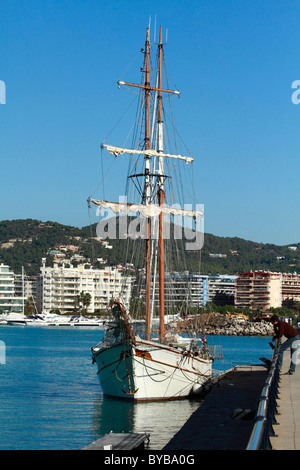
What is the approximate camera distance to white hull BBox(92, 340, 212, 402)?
32.9m

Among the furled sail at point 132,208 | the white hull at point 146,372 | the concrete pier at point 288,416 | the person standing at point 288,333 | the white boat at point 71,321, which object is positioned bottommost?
the white boat at point 71,321

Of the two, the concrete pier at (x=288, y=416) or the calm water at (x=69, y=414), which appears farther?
the calm water at (x=69, y=414)

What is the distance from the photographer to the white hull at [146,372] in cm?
3294

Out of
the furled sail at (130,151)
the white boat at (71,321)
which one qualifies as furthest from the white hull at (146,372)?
the white boat at (71,321)

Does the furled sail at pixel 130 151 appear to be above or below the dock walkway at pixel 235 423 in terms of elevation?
above

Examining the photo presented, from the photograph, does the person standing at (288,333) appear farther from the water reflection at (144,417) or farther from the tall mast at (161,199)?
the tall mast at (161,199)

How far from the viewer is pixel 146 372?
33031mm

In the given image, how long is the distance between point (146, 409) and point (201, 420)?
14368mm

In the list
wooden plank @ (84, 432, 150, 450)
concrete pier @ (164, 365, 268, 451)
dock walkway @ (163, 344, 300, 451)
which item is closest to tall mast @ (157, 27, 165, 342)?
concrete pier @ (164, 365, 268, 451)

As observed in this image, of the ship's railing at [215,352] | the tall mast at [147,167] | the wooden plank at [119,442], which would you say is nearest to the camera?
the wooden plank at [119,442]

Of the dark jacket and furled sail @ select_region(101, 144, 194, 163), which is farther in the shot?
furled sail @ select_region(101, 144, 194, 163)

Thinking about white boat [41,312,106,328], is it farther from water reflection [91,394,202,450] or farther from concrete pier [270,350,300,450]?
concrete pier [270,350,300,450]

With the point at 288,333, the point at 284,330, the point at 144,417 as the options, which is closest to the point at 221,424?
the point at 284,330
